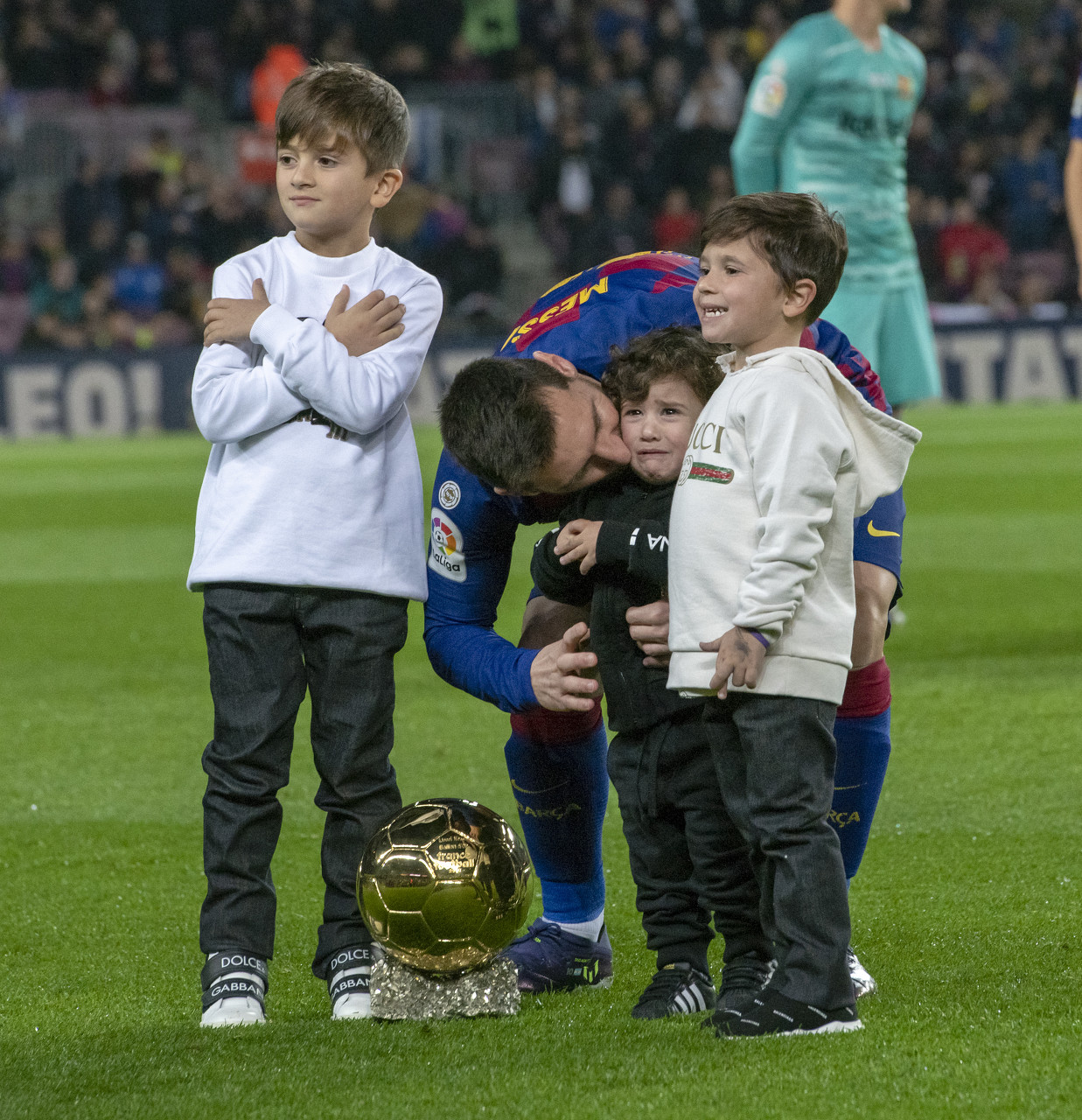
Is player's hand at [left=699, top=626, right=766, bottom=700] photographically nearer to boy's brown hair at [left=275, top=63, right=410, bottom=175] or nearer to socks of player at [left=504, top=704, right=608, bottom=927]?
socks of player at [left=504, top=704, right=608, bottom=927]

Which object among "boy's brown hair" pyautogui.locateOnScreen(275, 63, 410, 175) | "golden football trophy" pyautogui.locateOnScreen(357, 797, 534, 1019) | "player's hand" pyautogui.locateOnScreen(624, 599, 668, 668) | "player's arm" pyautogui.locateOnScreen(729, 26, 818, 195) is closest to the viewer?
"player's hand" pyautogui.locateOnScreen(624, 599, 668, 668)

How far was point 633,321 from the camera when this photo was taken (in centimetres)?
299

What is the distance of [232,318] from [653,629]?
881 millimetres

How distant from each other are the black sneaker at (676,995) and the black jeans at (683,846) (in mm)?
26

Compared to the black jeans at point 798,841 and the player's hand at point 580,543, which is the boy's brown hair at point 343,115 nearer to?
the player's hand at point 580,543

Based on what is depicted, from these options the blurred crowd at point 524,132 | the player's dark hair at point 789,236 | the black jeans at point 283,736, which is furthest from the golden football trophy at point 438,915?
the blurred crowd at point 524,132

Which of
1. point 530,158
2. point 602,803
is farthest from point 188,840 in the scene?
point 530,158

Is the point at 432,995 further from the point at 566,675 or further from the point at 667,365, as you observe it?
the point at 667,365

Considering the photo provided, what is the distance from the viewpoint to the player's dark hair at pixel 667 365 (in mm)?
2631

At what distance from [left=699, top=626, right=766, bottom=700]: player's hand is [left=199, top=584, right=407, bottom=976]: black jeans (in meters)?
0.74

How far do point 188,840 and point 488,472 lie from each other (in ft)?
5.53

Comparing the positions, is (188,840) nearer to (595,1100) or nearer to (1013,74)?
(595,1100)

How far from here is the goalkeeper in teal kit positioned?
6.04 metres

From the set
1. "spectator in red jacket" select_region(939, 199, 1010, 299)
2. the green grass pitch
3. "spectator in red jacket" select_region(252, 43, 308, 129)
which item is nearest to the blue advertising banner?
"spectator in red jacket" select_region(939, 199, 1010, 299)
